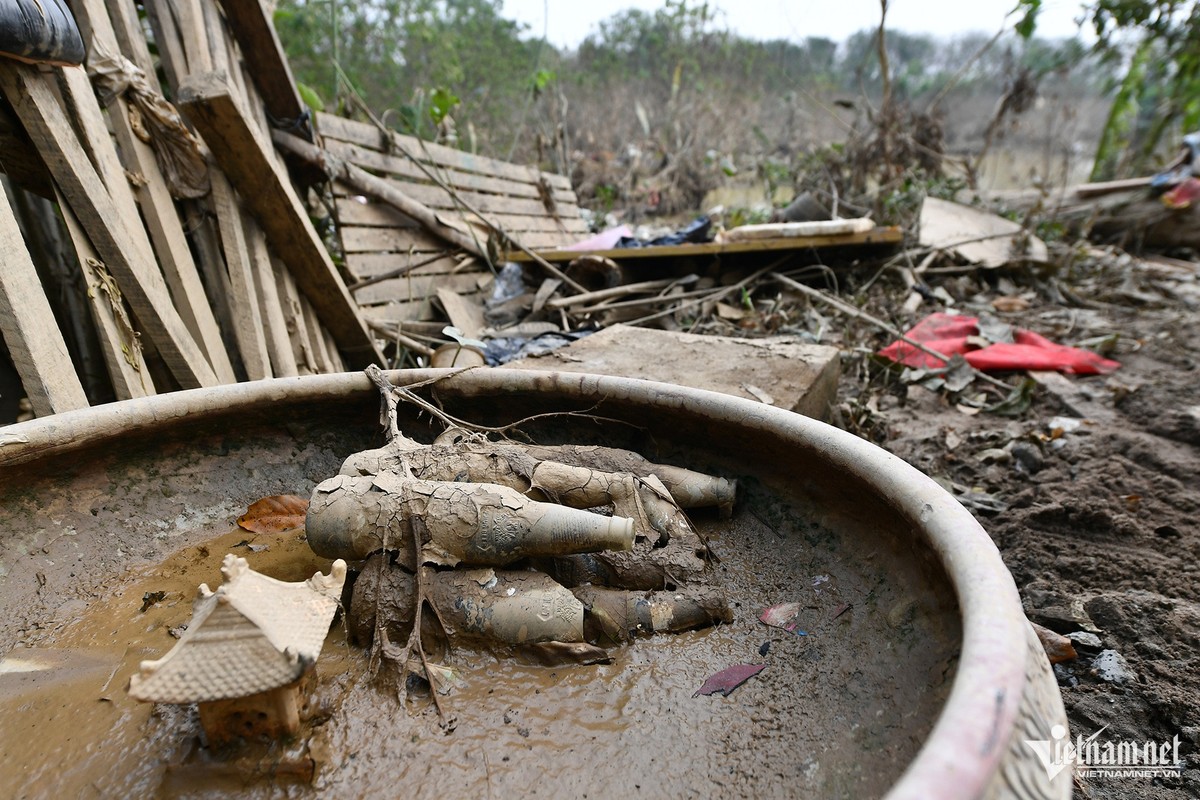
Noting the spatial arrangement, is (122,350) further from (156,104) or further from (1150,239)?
(1150,239)

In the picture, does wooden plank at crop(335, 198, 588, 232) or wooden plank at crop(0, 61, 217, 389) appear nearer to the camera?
wooden plank at crop(0, 61, 217, 389)

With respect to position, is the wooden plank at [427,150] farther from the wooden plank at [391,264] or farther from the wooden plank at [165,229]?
the wooden plank at [165,229]

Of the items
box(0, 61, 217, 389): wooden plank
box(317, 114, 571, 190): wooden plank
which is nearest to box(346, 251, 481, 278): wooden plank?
box(317, 114, 571, 190): wooden plank

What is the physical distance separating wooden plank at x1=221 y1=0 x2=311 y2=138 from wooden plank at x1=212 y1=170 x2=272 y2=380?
1.19 m

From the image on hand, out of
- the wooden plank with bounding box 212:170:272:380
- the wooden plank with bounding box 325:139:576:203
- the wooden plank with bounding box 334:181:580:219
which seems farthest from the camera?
the wooden plank with bounding box 334:181:580:219

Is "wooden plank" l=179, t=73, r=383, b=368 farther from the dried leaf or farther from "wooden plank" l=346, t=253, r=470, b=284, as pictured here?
the dried leaf

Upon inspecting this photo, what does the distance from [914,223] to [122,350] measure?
5539 mm

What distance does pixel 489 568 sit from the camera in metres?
1.19

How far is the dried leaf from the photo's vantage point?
105cm

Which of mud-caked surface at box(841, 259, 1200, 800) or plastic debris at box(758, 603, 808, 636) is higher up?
plastic debris at box(758, 603, 808, 636)

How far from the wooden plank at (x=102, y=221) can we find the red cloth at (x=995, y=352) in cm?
→ 335

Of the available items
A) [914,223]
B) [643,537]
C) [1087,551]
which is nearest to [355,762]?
[643,537]

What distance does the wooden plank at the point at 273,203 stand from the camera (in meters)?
2.20

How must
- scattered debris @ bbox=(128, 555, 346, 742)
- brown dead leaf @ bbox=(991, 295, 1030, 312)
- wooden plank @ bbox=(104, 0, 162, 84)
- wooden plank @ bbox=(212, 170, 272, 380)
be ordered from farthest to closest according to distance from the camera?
brown dead leaf @ bbox=(991, 295, 1030, 312) → wooden plank @ bbox=(212, 170, 272, 380) → wooden plank @ bbox=(104, 0, 162, 84) → scattered debris @ bbox=(128, 555, 346, 742)
